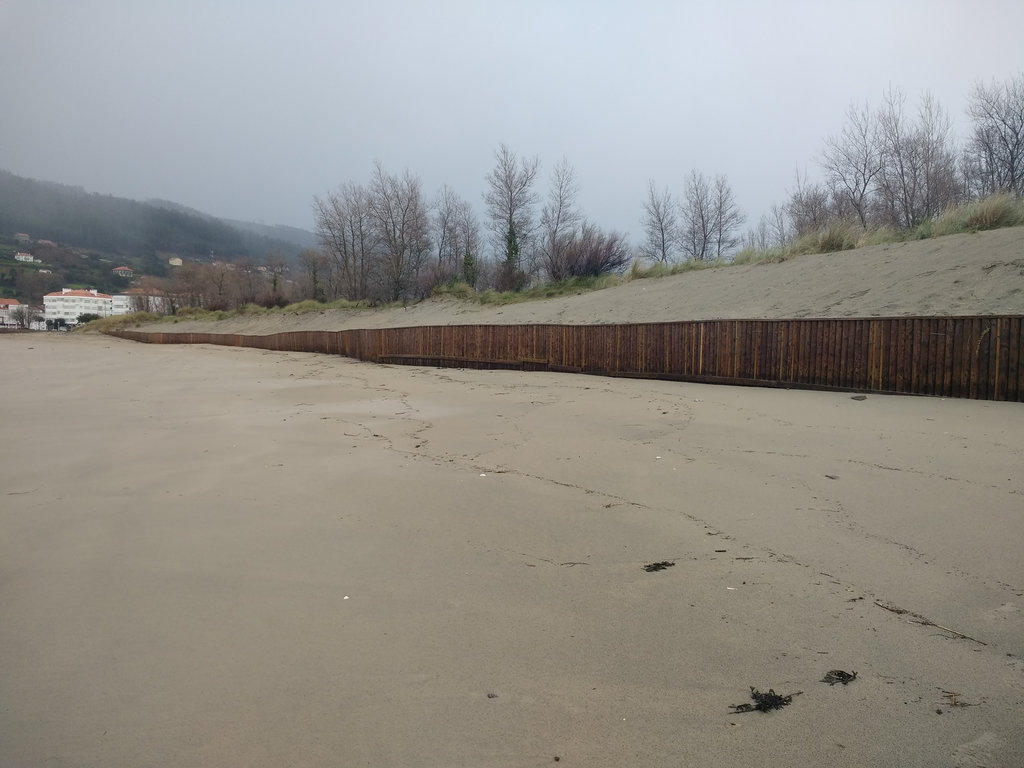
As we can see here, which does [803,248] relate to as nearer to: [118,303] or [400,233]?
[400,233]

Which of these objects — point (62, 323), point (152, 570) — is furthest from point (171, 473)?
point (62, 323)

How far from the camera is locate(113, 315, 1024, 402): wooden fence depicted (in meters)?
9.09

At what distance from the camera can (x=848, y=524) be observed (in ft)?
13.4

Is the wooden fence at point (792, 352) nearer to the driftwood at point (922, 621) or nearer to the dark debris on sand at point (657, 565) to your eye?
the driftwood at point (922, 621)

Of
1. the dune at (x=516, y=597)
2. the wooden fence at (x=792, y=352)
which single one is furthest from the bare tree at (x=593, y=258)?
the dune at (x=516, y=597)

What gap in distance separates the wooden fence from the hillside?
3.15 metres

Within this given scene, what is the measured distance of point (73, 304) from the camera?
5408 inches

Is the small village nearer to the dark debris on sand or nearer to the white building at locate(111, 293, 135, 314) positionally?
the white building at locate(111, 293, 135, 314)

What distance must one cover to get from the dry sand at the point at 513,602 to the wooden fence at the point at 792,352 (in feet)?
10.3

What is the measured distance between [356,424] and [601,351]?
8754 millimetres

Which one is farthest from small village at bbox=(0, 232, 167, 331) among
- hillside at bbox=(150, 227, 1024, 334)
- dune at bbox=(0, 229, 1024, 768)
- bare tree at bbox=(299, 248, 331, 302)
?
dune at bbox=(0, 229, 1024, 768)

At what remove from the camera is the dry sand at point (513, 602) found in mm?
2080

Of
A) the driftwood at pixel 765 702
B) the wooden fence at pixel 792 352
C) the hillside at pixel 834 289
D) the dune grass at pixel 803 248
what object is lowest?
the driftwood at pixel 765 702

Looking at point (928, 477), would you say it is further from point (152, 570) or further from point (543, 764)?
point (152, 570)
